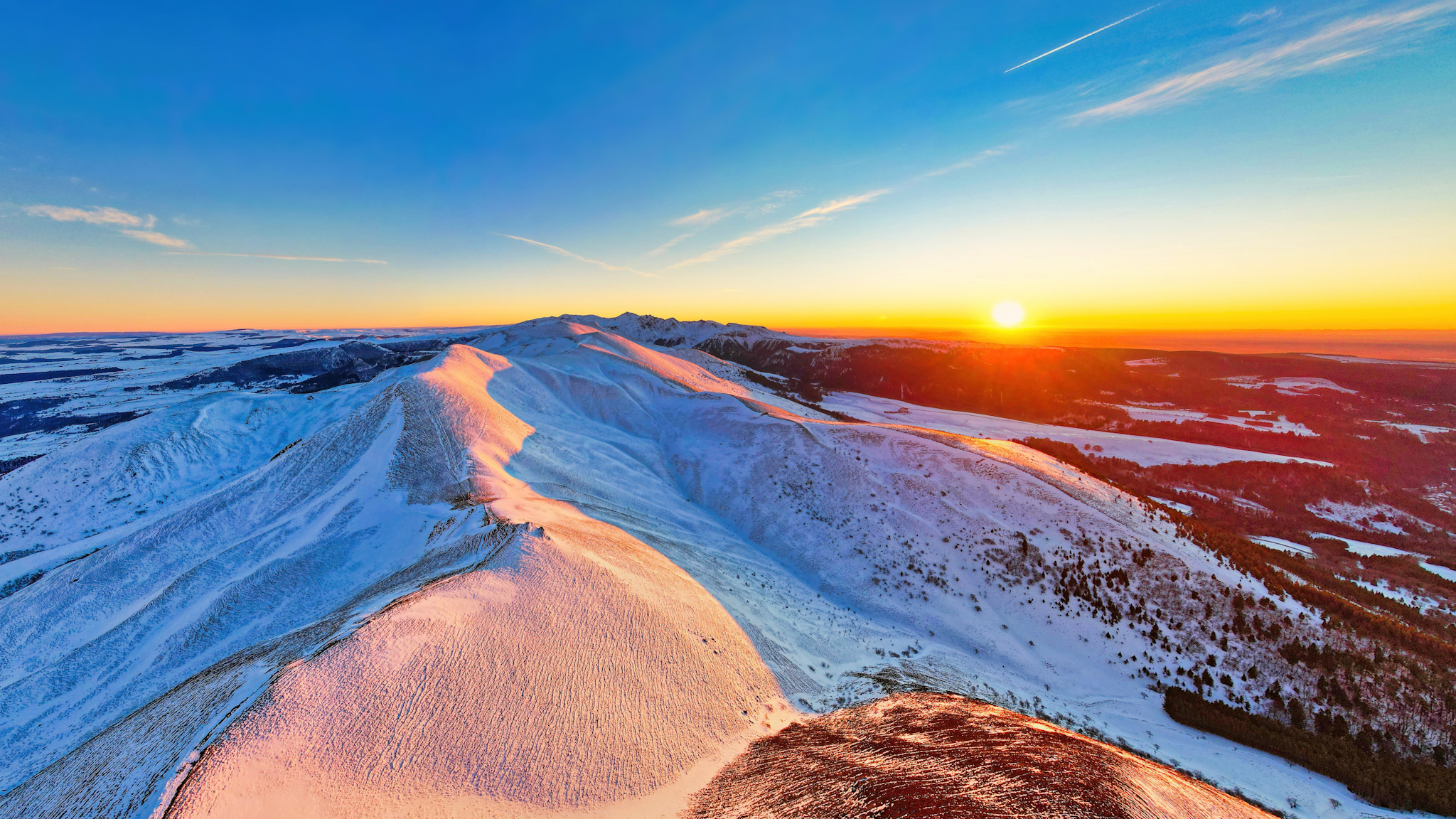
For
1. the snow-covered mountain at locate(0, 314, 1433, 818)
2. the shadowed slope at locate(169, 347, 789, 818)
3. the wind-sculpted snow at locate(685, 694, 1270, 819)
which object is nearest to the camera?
the shadowed slope at locate(169, 347, 789, 818)

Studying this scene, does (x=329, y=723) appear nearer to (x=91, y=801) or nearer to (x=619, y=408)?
(x=91, y=801)

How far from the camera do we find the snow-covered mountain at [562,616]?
8.09 metres

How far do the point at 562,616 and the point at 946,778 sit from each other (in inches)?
388

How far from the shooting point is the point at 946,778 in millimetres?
8281

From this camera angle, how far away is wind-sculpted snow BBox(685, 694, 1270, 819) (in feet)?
25.1

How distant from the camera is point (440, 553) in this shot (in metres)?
16.1

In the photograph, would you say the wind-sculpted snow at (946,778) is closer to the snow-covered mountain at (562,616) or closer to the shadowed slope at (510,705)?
the snow-covered mountain at (562,616)

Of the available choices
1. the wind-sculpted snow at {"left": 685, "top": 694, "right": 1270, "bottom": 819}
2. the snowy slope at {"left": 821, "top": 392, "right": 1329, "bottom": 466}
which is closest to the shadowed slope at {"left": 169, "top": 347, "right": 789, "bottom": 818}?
the wind-sculpted snow at {"left": 685, "top": 694, "right": 1270, "bottom": 819}

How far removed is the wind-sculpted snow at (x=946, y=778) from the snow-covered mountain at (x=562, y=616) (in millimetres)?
227

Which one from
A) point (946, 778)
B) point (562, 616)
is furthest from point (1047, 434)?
point (562, 616)

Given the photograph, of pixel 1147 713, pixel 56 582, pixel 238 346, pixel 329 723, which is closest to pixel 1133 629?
pixel 1147 713

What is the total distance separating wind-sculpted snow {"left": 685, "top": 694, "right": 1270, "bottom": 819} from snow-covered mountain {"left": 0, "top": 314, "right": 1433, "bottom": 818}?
8.9 inches

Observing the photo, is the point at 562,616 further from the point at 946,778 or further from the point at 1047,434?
the point at 1047,434

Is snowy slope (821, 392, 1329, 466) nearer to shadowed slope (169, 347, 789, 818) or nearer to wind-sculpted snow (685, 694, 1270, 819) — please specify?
wind-sculpted snow (685, 694, 1270, 819)
